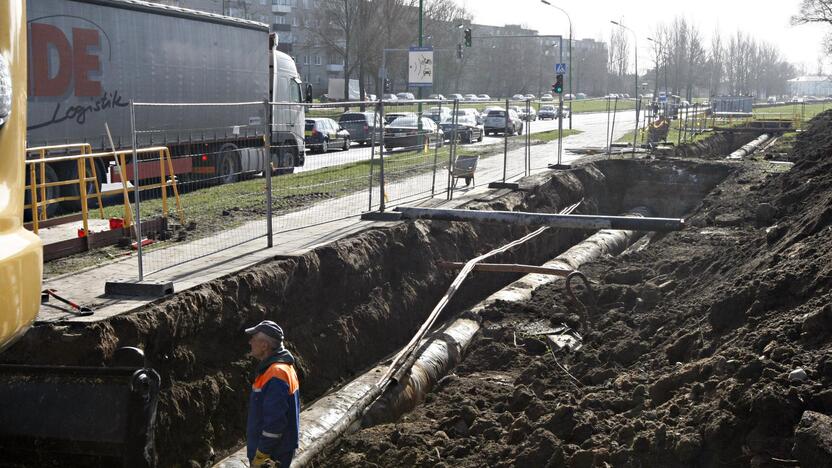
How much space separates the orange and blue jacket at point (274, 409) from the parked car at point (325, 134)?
7747 millimetres

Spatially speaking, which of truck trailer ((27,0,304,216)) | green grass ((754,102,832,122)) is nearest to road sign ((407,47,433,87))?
truck trailer ((27,0,304,216))

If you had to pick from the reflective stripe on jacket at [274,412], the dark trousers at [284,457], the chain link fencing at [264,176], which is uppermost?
the chain link fencing at [264,176]

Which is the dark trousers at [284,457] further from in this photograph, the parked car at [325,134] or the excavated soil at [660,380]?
the parked car at [325,134]

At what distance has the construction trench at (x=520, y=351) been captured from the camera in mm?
5719

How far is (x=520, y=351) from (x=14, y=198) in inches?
280

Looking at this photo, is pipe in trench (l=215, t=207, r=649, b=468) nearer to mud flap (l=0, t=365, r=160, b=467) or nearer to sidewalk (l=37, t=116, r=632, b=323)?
sidewalk (l=37, t=116, r=632, b=323)

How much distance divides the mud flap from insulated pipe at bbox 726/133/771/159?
2872 centimetres

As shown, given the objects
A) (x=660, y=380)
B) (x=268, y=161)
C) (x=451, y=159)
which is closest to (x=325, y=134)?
(x=451, y=159)

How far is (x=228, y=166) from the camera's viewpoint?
39.2ft

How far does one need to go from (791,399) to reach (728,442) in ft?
1.47

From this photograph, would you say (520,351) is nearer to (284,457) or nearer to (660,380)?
(660,380)

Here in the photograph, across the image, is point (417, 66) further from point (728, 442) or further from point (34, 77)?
point (728, 442)

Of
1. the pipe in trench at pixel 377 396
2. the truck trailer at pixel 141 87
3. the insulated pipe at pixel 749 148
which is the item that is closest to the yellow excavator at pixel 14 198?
the pipe in trench at pixel 377 396

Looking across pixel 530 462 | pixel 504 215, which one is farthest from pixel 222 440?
pixel 504 215
